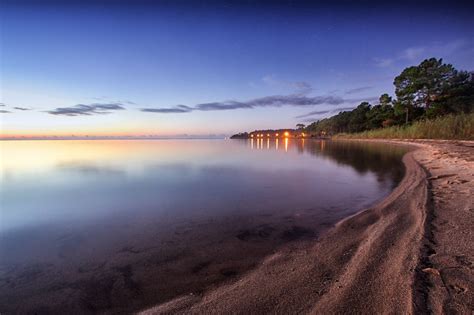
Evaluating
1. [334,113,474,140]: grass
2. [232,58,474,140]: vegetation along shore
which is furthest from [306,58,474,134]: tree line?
[334,113,474,140]: grass

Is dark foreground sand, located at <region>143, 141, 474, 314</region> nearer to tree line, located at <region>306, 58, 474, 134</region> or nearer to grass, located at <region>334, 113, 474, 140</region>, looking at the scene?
grass, located at <region>334, 113, 474, 140</region>

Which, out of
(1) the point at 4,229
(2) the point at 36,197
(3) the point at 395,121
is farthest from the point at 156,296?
(3) the point at 395,121

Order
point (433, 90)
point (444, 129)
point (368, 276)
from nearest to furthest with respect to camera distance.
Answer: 1. point (368, 276)
2. point (444, 129)
3. point (433, 90)

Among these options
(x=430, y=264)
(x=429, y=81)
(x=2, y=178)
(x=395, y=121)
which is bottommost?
(x=2, y=178)

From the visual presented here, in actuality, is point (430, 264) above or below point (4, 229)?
above

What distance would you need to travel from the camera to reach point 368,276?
127 inches

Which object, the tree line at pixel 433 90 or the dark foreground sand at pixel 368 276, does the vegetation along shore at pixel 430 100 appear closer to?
the tree line at pixel 433 90

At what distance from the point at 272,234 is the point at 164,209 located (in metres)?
4.24

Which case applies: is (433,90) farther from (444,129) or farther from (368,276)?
(368,276)

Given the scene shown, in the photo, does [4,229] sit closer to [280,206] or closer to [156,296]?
[156,296]

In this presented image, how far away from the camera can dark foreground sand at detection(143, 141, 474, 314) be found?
2.66 m

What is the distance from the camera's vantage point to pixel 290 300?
2.90 metres

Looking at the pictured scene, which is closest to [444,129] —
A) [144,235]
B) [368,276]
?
[368,276]

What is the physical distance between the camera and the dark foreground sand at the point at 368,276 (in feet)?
8.72
